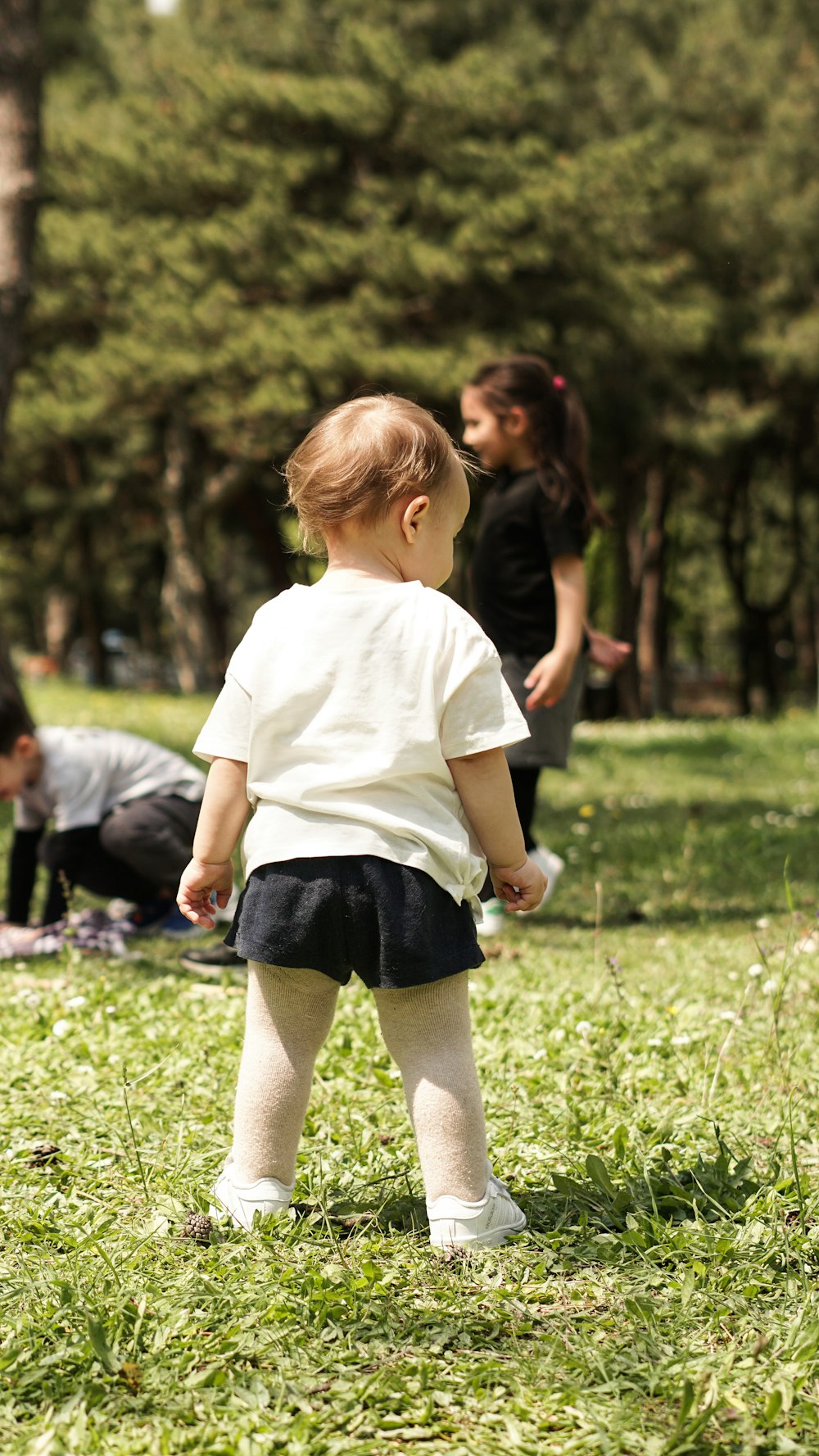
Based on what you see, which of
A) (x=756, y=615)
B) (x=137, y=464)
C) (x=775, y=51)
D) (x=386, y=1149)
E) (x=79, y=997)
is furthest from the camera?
(x=756, y=615)

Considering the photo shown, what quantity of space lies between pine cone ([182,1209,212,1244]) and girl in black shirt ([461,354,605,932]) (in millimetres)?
2537

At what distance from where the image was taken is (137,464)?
2617 cm

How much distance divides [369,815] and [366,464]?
0.64 meters

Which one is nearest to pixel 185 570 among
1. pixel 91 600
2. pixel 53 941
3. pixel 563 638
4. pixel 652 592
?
pixel 91 600

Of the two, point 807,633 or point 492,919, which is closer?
point 492,919

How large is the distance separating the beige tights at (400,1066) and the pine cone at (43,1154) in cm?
56

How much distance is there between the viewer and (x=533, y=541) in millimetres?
4957

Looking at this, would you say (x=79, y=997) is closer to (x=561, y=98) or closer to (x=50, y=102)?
(x=561, y=98)

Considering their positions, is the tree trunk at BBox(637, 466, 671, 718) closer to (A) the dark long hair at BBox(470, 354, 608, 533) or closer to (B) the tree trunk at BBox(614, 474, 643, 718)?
(B) the tree trunk at BBox(614, 474, 643, 718)

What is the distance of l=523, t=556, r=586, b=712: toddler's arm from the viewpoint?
15.3 ft

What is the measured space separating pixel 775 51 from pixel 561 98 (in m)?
4.49

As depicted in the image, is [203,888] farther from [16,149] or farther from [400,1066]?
[16,149]

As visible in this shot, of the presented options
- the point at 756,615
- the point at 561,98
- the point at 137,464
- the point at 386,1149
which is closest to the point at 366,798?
the point at 386,1149

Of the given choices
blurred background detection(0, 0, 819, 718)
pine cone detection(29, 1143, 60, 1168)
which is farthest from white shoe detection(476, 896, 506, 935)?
blurred background detection(0, 0, 819, 718)
